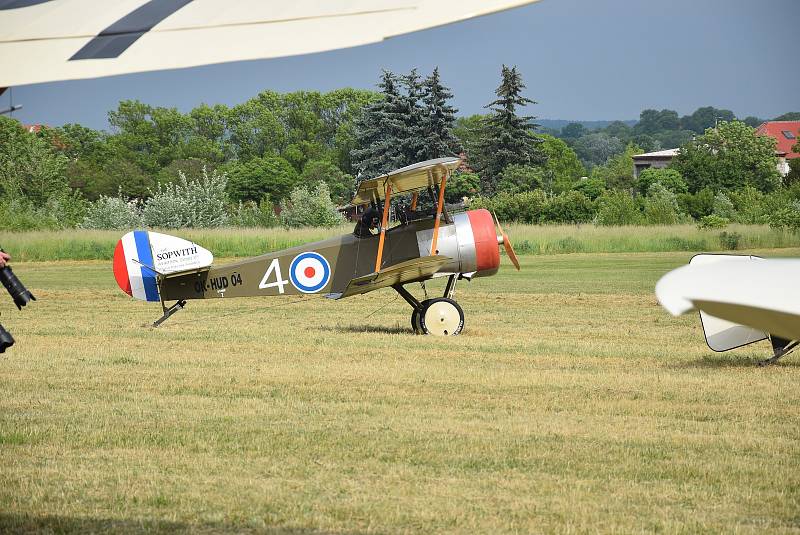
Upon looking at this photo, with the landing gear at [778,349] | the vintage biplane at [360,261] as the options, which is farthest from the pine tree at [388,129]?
the landing gear at [778,349]

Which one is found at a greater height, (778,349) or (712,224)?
(778,349)

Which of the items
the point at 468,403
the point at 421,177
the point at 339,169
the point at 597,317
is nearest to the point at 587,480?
the point at 468,403

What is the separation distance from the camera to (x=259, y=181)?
3216 inches

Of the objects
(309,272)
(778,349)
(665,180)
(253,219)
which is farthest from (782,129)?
(778,349)

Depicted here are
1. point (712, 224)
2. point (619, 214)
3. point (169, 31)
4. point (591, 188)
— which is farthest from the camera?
point (591, 188)

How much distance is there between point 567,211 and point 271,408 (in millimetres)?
38950

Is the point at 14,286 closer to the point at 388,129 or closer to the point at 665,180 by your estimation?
the point at 388,129

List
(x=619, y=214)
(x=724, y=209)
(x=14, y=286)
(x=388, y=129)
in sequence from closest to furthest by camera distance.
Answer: (x=14, y=286) → (x=619, y=214) → (x=724, y=209) → (x=388, y=129)

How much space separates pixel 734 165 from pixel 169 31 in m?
74.8

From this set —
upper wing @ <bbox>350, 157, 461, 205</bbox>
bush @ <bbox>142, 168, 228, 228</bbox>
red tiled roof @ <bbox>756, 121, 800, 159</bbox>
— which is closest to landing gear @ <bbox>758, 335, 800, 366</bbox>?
upper wing @ <bbox>350, 157, 461, 205</bbox>

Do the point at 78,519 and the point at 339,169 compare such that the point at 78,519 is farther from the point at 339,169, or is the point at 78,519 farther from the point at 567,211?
the point at 339,169

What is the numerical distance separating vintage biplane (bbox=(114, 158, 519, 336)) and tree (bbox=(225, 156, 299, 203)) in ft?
218

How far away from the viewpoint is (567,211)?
46.8 m

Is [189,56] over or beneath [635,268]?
over
